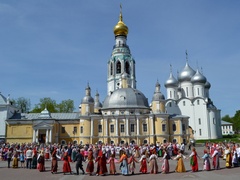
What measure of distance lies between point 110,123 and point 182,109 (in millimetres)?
23267

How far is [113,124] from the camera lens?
4891cm

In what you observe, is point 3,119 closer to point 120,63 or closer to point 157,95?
point 120,63

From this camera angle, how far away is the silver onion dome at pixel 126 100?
49781 millimetres

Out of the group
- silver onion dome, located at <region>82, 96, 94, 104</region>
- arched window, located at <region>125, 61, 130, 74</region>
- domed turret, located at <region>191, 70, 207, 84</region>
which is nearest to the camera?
silver onion dome, located at <region>82, 96, 94, 104</region>

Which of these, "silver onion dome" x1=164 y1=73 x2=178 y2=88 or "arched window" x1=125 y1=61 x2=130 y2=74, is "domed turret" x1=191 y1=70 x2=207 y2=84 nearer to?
"silver onion dome" x1=164 y1=73 x2=178 y2=88

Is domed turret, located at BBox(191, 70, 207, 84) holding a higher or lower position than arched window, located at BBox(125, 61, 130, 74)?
lower

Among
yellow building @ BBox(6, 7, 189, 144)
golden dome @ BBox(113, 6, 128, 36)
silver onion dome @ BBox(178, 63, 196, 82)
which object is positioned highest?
golden dome @ BBox(113, 6, 128, 36)

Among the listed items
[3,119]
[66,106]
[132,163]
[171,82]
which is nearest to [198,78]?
[171,82]

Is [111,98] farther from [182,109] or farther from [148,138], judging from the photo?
[182,109]

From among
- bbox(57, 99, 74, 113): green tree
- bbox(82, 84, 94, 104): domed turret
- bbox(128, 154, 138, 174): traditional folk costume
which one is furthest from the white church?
bbox(128, 154, 138, 174): traditional folk costume

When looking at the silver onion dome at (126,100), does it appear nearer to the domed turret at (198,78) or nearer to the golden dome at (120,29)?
the domed turret at (198,78)

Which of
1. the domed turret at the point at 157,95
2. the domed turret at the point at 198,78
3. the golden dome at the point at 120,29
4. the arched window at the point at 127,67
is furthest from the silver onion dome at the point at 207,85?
the golden dome at the point at 120,29

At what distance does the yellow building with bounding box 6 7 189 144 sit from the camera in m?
→ 48.3

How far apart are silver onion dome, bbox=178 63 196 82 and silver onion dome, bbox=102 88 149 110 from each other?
21.3m
